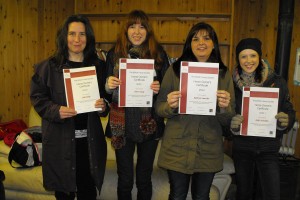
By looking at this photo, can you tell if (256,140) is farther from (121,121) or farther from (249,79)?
(121,121)

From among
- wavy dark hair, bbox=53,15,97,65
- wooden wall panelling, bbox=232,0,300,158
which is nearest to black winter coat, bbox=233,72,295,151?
wavy dark hair, bbox=53,15,97,65

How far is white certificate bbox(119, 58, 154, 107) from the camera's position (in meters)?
2.04

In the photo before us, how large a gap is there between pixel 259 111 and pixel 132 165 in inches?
35.7

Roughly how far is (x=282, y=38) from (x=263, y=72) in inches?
61.0

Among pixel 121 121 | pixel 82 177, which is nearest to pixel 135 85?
pixel 121 121

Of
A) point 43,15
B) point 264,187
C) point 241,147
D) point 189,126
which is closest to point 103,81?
point 189,126

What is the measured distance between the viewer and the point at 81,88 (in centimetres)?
197

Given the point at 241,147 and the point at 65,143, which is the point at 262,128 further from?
the point at 65,143

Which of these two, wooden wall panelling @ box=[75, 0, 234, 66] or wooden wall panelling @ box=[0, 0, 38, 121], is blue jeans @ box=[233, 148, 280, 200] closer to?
wooden wall panelling @ box=[75, 0, 234, 66]

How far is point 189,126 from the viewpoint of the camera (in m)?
1.90

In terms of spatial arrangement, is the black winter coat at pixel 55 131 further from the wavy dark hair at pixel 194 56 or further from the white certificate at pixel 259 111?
the white certificate at pixel 259 111

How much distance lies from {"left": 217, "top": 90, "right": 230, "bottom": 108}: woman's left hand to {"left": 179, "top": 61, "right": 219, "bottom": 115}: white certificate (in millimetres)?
36

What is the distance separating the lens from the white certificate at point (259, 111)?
2051 mm

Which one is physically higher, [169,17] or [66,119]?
[169,17]
